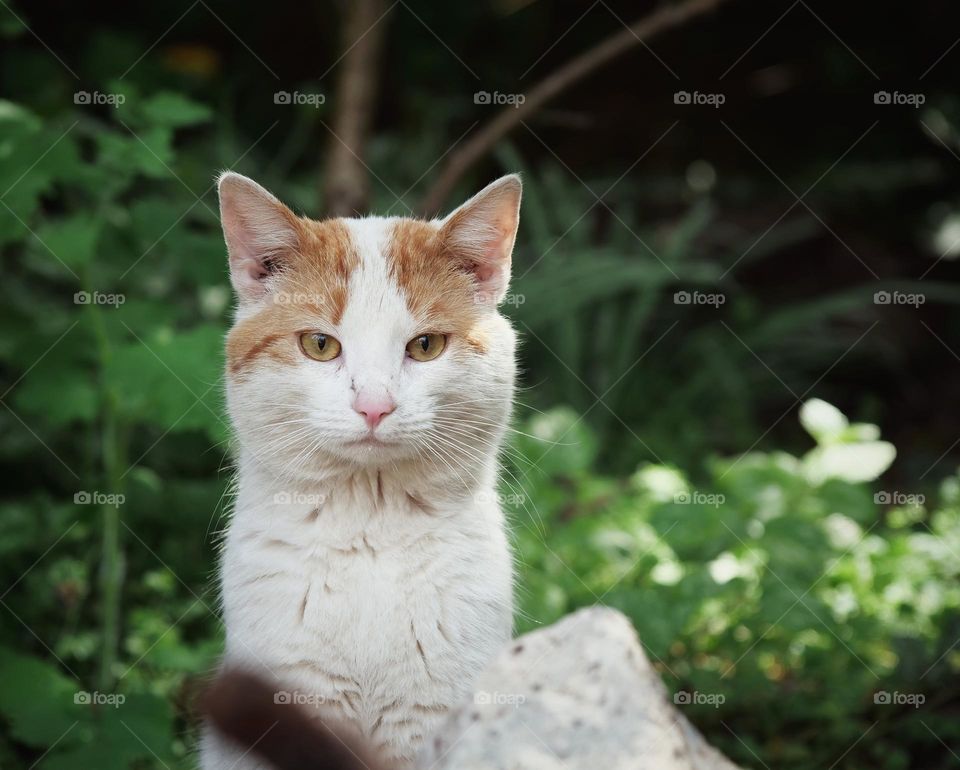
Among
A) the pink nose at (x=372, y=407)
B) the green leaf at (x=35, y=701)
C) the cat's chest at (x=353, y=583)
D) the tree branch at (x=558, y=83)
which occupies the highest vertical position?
the pink nose at (x=372, y=407)

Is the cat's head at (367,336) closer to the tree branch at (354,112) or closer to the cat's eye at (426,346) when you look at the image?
the cat's eye at (426,346)

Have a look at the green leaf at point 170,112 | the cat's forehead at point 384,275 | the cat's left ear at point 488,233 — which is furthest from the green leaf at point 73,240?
the cat's left ear at point 488,233

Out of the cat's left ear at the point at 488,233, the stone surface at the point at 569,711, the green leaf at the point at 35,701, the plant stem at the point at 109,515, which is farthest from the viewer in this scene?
the plant stem at the point at 109,515

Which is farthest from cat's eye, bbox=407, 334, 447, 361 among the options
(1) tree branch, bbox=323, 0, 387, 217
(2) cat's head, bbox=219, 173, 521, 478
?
(1) tree branch, bbox=323, 0, 387, 217

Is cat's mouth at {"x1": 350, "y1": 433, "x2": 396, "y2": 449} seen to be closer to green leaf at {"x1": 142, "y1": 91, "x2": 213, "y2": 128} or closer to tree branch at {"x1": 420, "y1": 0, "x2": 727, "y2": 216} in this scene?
green leaf at {"x1": 142, "y1": 91, "x2": 213, "y2": 128}

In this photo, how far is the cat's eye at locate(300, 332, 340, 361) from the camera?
8.08 feet

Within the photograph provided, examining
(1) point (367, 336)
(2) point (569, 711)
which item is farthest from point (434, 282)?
(2) point (569, 711)

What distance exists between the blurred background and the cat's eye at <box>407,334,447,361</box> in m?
0.59

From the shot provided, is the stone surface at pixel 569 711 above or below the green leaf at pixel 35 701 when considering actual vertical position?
above

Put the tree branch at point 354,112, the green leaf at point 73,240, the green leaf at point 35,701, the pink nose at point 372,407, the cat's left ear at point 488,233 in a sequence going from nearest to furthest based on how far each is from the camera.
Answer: the pink nose at point 372,407
the cat's left ear at point 488,233
the green leaf at point 35,701
the green leaf at point 73,240
the tree branch at point 354,112

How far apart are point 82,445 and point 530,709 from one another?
318 cm

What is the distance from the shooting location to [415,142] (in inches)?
260

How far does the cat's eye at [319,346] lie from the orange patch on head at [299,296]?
0.02 m

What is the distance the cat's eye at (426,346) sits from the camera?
98.9 inches
